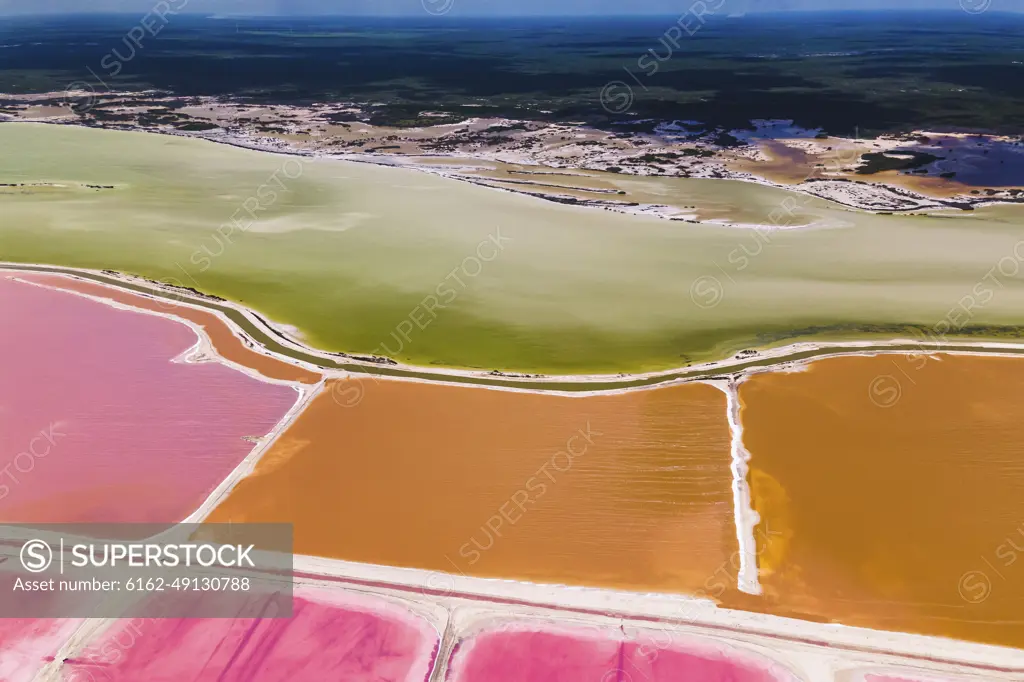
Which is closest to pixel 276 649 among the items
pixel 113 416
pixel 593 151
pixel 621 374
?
pixel 113 416

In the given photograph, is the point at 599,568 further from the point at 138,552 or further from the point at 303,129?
the point at 303,129

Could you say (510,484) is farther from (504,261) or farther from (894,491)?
(504,261)

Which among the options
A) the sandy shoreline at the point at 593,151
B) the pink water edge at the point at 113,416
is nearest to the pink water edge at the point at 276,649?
the pink water edge at the point at 113,416

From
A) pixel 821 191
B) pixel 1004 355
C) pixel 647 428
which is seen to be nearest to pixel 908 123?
pixel 821 191

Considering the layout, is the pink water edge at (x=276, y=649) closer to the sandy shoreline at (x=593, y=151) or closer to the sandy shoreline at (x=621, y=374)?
the sandy shoreline at (x=621, y=374)

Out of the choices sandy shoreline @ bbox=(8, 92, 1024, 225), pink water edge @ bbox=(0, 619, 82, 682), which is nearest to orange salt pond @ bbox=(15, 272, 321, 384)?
pink water edge @ bbox=(0, 619, 82, 682)

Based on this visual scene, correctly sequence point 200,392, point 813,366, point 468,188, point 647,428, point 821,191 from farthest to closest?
point 821,191 → point 468,188 → point 813,366 → point 200,392 → point 647,428
